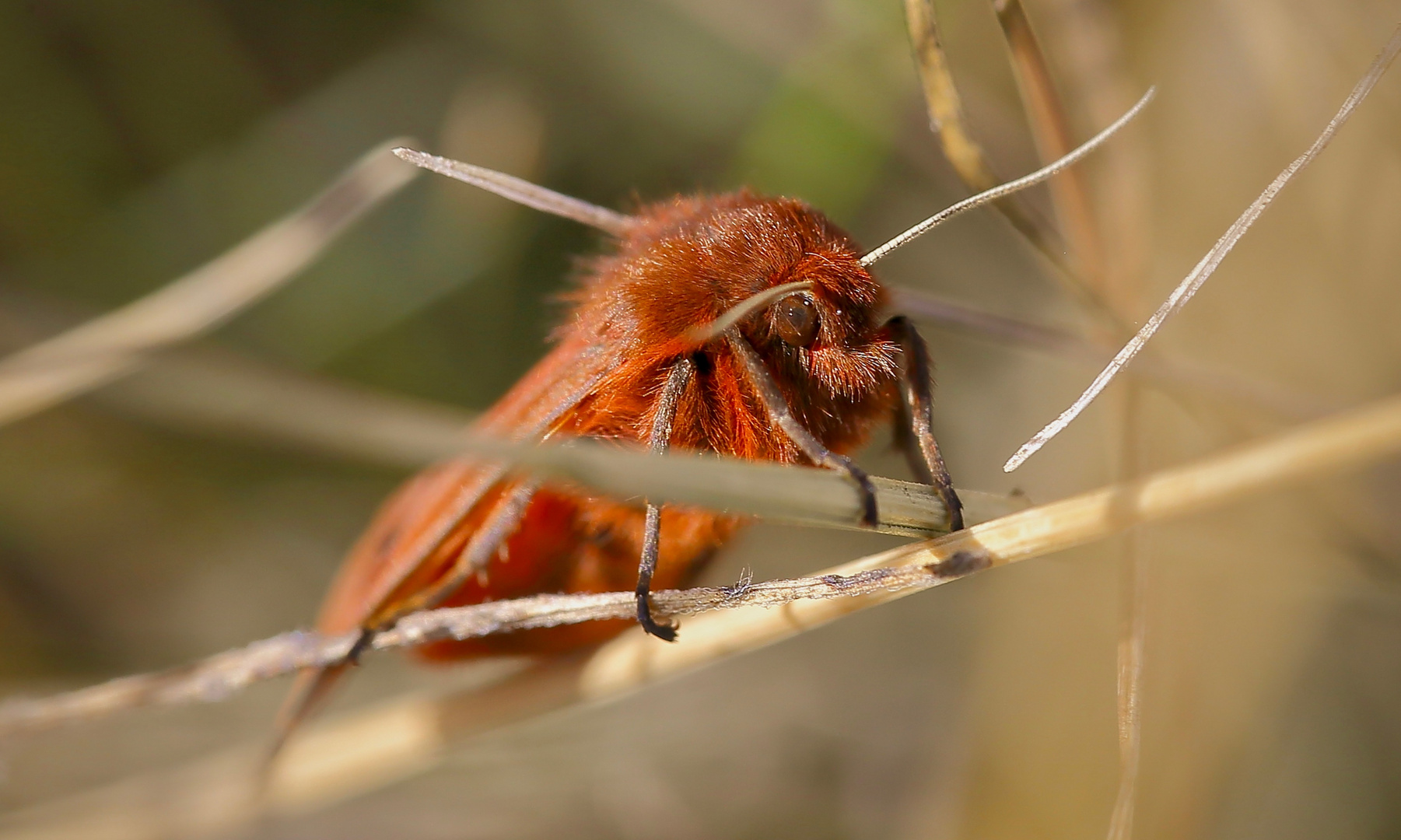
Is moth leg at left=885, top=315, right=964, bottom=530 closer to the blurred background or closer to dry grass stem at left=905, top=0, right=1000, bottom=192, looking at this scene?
the blurred background

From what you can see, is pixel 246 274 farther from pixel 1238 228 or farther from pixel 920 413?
pixel 1238 228

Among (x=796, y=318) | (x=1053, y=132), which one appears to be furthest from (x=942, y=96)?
(x=796, y=318)

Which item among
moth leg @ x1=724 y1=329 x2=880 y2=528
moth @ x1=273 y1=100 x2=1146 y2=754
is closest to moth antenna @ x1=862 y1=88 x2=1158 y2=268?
moth @ x1=273 y1=100 x2=1146 y2=754

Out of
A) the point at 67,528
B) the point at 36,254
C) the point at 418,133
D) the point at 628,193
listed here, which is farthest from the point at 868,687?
the point at 36,254

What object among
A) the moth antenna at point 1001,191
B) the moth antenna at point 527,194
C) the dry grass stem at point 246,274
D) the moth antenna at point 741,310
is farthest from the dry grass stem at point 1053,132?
the dry grass stem at point 246,274

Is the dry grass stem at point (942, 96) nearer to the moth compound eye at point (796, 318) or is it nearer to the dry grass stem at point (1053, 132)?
the dry grass stem at point (1053, 132)

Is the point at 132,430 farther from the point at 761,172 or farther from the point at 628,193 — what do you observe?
the point at 761,172
